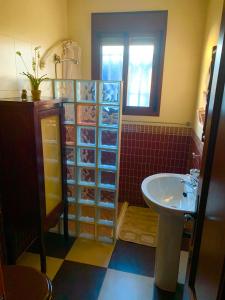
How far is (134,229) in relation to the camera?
2.36 m

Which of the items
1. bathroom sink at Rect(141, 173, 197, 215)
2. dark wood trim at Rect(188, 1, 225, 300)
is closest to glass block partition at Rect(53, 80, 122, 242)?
bathroom sink at Rect(141, 173, 197, 215)

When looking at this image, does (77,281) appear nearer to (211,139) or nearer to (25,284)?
(25,284)

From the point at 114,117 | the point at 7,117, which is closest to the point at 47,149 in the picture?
the point at 7,117

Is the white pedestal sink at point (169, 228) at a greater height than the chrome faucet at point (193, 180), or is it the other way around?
the chrome faucet at point (193, 180)

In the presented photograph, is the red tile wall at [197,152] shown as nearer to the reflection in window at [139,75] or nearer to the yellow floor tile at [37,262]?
the reflection in window at [139,75]

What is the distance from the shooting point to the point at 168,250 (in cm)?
155

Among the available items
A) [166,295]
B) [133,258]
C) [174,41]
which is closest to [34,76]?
[174,41]

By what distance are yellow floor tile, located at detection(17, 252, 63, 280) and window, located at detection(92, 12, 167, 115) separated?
173cm

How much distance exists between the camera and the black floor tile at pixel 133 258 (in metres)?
1.83

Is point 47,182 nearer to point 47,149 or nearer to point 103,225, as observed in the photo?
point 47,149

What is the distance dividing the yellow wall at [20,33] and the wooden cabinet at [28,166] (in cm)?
33

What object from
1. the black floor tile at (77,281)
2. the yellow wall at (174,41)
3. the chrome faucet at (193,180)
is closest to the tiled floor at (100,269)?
the black floor tile at (77,281)

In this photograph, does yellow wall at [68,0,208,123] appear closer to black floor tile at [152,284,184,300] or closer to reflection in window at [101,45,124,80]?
reflection in window at [101,45,124,80]

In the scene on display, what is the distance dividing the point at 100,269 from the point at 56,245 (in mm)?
512
